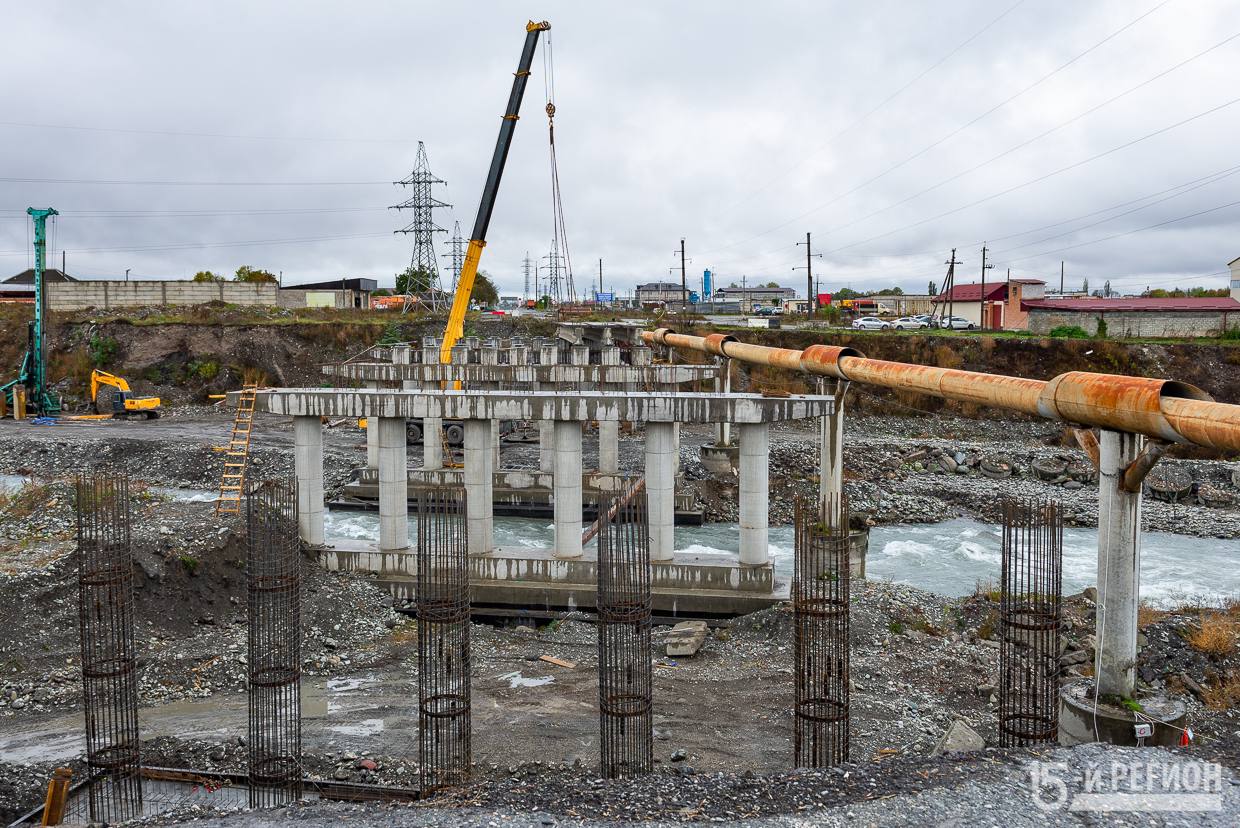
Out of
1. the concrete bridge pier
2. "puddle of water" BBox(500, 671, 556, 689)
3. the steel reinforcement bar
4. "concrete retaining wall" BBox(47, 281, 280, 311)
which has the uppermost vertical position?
"concrete retaining wall" BBox(47, 281, 280, 311)

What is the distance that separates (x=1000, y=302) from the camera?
7175 centimetres

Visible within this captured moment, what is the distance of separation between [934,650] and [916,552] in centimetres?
1257

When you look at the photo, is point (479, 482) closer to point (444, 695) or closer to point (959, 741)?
point (444, 695)

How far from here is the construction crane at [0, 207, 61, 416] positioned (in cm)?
4491

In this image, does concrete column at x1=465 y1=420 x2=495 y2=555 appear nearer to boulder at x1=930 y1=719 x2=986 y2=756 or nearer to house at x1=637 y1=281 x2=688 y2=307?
boulder at x1=930 y1=719 x2=986 y2=756

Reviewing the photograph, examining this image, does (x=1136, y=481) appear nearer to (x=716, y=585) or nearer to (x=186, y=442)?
(x=716, y=585)

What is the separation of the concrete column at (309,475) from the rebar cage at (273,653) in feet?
24.0

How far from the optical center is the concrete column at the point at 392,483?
21828 mm

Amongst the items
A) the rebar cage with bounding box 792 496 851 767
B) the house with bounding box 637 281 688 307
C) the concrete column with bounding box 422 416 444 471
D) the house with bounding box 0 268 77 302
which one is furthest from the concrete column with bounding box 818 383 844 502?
the house with bounding box 637 281 688 307

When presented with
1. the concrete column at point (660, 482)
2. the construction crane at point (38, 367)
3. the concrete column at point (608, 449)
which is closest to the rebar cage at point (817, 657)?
the concrete column at point (660, 482)

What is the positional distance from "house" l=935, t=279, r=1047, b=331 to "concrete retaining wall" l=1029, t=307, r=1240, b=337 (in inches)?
299

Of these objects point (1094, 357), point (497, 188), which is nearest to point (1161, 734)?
point (497, 188)

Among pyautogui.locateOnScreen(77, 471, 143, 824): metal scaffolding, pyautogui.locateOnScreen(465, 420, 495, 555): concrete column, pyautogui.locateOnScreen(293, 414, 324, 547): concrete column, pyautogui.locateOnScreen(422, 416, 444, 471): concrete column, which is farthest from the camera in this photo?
pyautogui.locateOnScreen(422, 416, 444, 471): concrete column

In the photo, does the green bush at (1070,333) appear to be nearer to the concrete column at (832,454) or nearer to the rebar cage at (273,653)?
the concrete column at (832,454)
